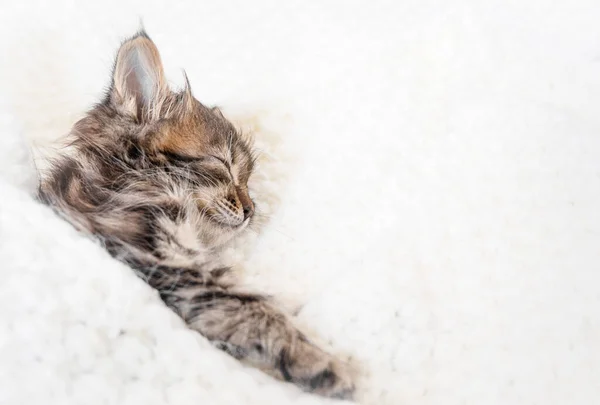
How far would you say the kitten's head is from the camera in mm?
1175

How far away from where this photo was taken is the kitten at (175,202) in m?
1.01

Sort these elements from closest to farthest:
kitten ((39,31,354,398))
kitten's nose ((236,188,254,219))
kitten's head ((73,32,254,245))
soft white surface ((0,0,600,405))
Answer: soft white surface ((0,0,600,405)) < kitten ((39,31,354,398)) < kitten's head ((73,32,254,245)) < kitten's nose ((236,188,254,219))

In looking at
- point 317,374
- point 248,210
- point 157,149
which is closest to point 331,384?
point 317,374

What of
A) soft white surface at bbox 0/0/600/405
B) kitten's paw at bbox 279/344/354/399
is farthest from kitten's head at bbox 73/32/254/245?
kitten's paw at bbox 279/344/354/399

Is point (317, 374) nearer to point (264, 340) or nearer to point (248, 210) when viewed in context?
point (264, 340)

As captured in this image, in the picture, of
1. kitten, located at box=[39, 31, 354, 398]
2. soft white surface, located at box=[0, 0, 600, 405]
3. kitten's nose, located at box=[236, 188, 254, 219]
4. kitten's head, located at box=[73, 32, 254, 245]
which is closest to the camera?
soft white surface, located at box=[0, 0, 600, 405]

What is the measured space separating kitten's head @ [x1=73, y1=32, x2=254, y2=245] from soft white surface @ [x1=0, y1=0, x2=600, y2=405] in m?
0.12

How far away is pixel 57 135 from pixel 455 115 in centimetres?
105

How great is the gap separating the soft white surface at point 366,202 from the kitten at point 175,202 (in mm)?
69

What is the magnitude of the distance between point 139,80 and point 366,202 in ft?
1.95

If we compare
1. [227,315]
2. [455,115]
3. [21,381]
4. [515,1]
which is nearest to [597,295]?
[455,115]

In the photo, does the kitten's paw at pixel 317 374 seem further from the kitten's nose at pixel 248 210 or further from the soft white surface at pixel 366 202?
the kitten's nose at pixel 248 210

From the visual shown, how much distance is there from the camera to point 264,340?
39.5 inches

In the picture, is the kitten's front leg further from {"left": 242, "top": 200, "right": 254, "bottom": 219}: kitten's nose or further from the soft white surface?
{"left": 242, "top": 200, "right": 254, "bottom": 219}: kitten's nose
